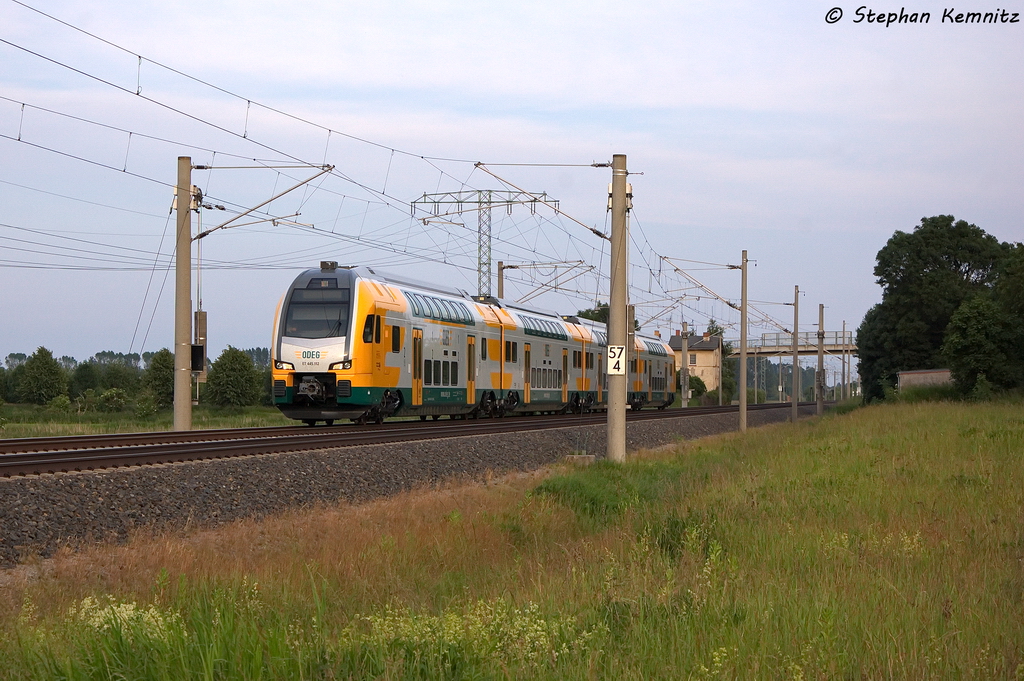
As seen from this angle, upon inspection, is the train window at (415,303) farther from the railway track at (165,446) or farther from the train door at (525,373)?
the train door at (525,373)

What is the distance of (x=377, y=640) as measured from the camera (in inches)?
224

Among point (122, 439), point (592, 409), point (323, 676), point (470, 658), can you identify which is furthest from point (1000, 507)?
point (592, 409)

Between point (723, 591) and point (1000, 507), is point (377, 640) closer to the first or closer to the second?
point (723, 591)

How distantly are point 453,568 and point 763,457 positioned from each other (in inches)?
508

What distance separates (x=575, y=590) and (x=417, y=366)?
71.5 ft

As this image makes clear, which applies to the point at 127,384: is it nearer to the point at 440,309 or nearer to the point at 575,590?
the point at 440,309

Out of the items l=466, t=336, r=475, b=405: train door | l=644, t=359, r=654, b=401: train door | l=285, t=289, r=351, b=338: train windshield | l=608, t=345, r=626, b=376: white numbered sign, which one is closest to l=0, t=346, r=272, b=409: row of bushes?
l=466, t=336, r=475, b=405: train door

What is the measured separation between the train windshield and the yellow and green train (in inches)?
1.1

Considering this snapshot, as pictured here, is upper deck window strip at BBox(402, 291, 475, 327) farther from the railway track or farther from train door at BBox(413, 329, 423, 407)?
the railway track

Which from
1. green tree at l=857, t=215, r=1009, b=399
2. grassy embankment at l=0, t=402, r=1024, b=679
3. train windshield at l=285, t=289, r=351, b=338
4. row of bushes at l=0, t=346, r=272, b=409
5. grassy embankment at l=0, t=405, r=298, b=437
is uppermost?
green tree at l=857, t=215, r=1009, b=399

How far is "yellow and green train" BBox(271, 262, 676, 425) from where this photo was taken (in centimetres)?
2611

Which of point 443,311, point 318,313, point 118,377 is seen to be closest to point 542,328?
point 443,311

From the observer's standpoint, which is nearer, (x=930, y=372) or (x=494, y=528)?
(x=494, y=528)

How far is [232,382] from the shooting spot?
58156 mm
